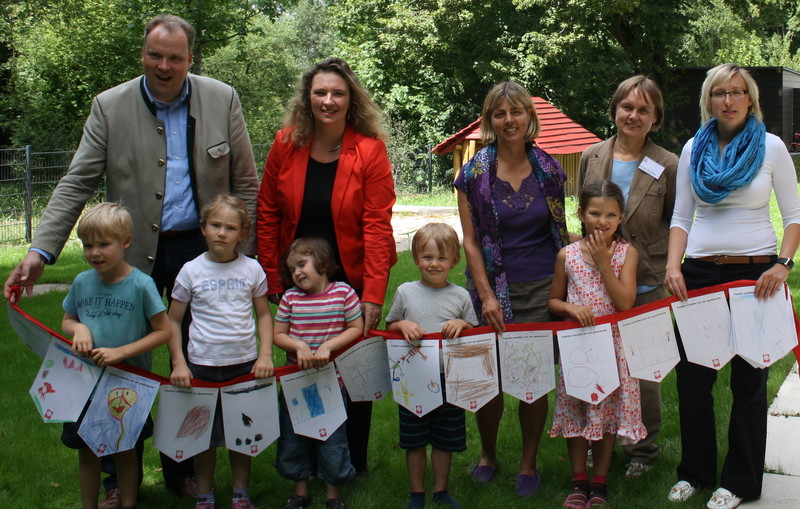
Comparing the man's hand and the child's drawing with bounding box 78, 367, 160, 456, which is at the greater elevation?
the man's hand

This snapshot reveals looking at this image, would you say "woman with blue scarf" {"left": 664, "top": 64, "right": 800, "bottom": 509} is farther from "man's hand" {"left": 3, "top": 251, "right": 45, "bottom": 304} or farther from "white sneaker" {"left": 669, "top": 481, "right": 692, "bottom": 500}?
"man's hand" {"left": 3, "top": 251, "right": 45, "bottom": 304}

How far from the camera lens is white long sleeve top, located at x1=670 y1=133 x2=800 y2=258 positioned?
3.70 m

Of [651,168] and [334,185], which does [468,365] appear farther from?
[651,168]

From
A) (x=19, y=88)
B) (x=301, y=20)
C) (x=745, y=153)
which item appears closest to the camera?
(x=745, y=153)

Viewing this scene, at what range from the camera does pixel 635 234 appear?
412cm

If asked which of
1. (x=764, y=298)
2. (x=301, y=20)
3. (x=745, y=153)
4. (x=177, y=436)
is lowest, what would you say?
(x=177, y=436)

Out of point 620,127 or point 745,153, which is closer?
point 745,153

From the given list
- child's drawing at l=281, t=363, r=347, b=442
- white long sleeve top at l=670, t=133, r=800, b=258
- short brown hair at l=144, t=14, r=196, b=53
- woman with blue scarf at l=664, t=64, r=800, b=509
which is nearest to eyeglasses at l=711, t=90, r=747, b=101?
woman with blue scarf at l=664, t=64, r=800, b=509

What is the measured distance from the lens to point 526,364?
12.8 ft

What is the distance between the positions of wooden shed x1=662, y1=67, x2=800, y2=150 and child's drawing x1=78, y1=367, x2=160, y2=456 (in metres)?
25.1

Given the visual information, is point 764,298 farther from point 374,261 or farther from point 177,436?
point 177,436

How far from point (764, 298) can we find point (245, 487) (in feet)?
8.46

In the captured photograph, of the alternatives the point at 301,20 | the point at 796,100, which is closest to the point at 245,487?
the point at 796,100

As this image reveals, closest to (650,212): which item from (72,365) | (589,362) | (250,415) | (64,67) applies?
(589,362)
